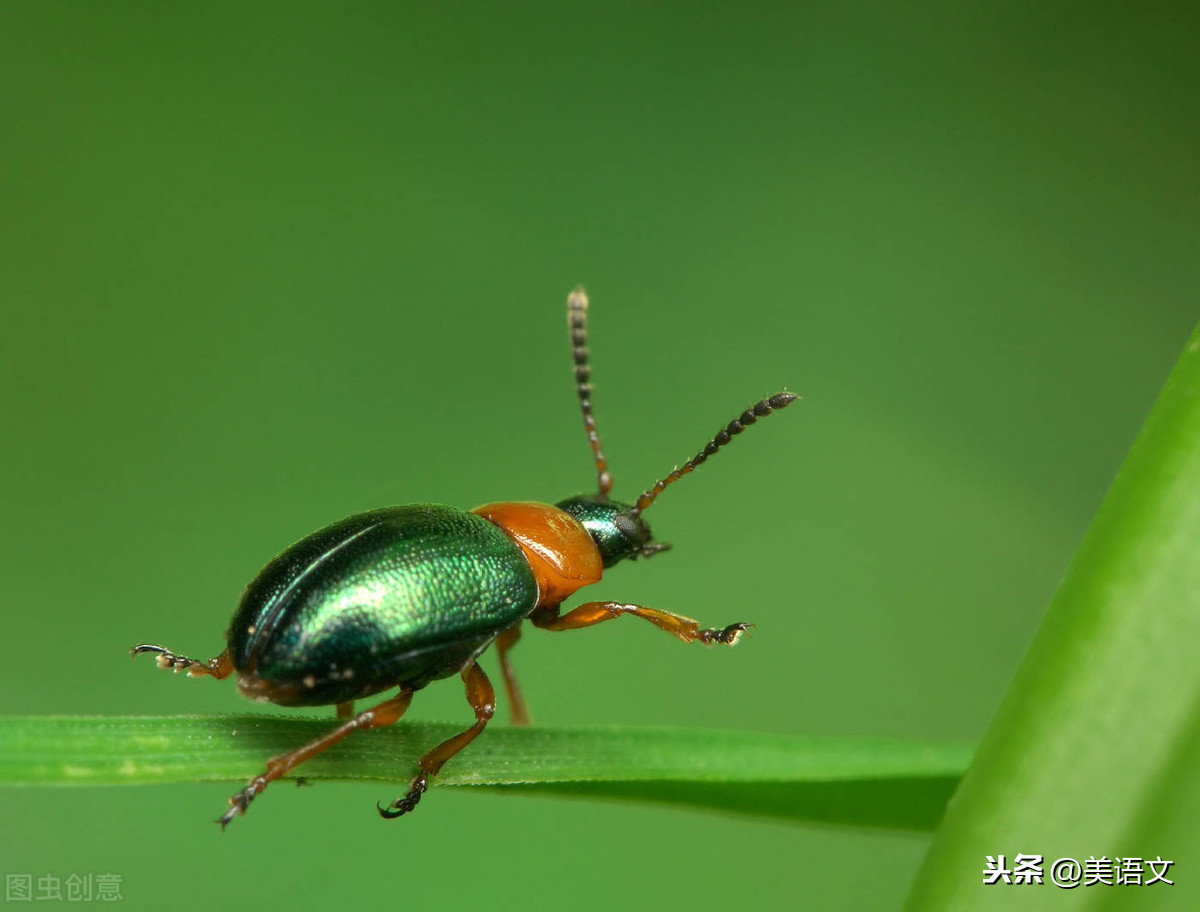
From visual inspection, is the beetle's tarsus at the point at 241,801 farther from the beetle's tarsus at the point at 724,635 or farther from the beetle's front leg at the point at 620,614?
the beetle's tarsus at the point at 724,635

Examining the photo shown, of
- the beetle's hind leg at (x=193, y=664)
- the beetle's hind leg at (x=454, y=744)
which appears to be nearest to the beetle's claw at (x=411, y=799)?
the beetle's hind leg at (x=454, y=744)

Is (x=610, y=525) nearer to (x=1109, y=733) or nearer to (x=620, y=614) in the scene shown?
(x=620, y=614)

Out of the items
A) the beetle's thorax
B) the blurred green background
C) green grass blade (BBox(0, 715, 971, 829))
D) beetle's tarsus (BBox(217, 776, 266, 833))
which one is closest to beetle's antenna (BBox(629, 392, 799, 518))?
the beetle's thorax

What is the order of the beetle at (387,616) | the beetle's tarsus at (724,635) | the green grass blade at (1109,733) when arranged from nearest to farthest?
1. the green grass blade at (1109,733)
2. the beetle at (387,616)
3. the beetle's tarsus at (724,635)

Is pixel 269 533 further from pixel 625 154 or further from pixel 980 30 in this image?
pixel 980 30

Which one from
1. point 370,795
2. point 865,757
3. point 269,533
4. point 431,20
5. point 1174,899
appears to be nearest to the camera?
point 1174,899

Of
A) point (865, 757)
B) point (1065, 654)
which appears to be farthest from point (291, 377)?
point (1065, 654)

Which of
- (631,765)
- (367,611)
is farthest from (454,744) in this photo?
(631,765)
